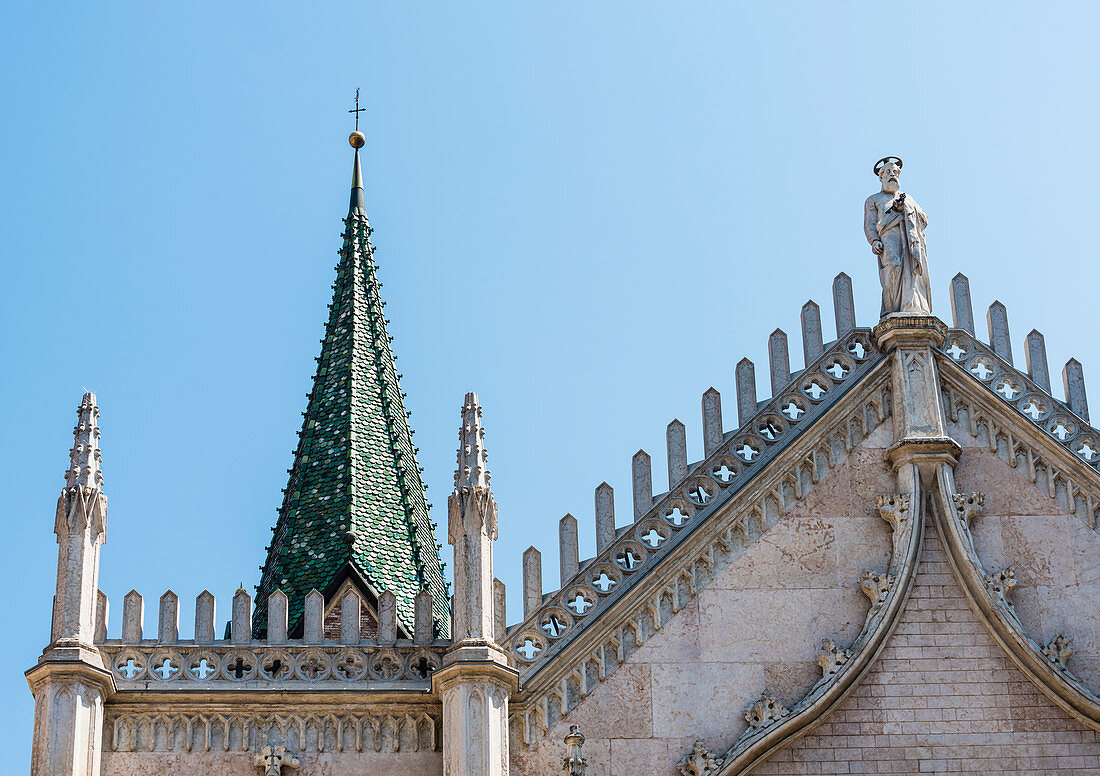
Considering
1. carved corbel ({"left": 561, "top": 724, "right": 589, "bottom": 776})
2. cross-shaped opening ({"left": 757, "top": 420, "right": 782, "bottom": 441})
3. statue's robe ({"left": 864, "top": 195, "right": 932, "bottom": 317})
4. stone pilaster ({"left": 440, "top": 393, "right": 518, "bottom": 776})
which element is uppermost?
statue's robe ({"left": 864, "top": 195, "right": 932, "bottom": 317})

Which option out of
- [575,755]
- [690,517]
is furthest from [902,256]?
[575,755]

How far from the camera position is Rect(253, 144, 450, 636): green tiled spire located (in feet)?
88.5

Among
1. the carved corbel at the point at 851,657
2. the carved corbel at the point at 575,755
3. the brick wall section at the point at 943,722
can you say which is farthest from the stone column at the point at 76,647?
the brick wall section at the point at 943,722

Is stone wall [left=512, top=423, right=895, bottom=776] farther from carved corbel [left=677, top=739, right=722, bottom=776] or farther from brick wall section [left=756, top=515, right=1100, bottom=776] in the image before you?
brick wall section [left=756, top=515, right=1100, bottom=776]

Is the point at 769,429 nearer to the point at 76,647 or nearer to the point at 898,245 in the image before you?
the point at 898,245

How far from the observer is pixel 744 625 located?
66.1ft

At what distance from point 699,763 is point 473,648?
2097 mm

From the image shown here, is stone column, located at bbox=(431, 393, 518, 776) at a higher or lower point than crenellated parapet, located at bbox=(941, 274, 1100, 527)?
lower

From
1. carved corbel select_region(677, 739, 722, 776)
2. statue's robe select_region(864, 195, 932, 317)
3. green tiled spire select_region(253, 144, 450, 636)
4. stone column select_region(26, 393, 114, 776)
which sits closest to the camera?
stone column select_region(26, 393, 114, 776)

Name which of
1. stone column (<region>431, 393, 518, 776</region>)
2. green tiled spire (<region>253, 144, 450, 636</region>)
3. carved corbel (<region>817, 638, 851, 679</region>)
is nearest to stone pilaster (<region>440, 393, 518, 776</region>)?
stone column (<region>431, 393, 518, 776</region>)

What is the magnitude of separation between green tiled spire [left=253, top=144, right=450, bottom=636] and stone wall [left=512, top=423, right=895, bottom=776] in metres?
6.15

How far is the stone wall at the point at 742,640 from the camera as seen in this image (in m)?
19.6

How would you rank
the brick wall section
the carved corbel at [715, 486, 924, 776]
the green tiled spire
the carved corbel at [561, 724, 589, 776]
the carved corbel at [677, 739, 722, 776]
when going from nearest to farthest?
the carved corbel at [561, 724, 589, 776]
the carved corbel at [677, 739, 722, 776]
the carved corbel at [715, 486, 924, 776]
the brick wall section
the green tiled spire

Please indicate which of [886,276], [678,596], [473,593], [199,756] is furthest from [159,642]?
[886,276]
